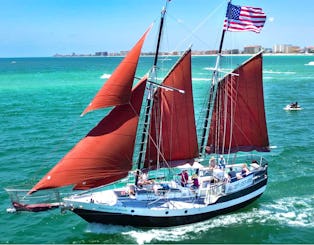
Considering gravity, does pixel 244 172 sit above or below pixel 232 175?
above

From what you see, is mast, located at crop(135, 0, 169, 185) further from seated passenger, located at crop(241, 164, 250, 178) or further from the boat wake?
Result: seated passenger, located at crop(241, 164, 250, 178)

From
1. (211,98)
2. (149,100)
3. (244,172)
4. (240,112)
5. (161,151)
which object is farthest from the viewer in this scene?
(240,112)

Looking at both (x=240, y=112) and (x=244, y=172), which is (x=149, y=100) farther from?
(x=244, y=172)

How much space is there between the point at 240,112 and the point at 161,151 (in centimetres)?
745

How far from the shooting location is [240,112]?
106 ft

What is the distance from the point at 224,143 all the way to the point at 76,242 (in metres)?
13.6

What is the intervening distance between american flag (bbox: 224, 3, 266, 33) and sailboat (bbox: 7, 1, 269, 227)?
2.64 ft

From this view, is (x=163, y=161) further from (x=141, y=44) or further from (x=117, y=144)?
(x=141, y=44)

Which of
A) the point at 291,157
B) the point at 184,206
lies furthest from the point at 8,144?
the point at 291,157

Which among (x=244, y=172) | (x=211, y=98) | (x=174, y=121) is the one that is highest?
(x=211, y=98)

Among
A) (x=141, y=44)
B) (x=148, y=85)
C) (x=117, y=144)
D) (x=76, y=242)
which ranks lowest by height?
(x=76, y=242)

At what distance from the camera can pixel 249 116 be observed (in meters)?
32.3

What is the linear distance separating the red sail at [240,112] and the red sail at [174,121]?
9.72 ft

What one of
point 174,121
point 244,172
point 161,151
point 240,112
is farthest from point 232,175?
point 174,121
